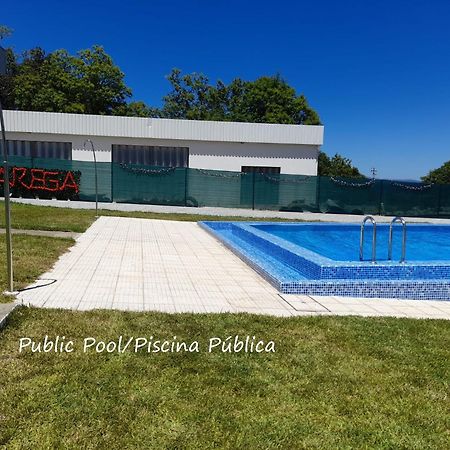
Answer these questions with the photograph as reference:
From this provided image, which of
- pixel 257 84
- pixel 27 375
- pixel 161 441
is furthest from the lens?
pixel 257 84

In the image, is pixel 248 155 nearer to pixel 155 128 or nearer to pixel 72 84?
pixel 155 128

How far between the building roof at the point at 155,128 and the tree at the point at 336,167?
2111 centimetres

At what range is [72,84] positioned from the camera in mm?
40500

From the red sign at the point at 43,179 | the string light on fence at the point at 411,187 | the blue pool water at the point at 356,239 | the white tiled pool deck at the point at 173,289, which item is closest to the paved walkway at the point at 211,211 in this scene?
the red sign at the point at 43,179

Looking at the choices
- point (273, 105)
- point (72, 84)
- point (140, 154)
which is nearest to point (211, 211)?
point (140, 154)

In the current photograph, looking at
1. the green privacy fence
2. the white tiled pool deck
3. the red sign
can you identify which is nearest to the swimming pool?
the white tiled pool deck

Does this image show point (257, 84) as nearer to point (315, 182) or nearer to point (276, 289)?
point (315, 182)

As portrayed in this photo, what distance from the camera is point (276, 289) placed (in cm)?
616

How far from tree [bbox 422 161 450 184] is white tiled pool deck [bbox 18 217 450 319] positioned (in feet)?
138

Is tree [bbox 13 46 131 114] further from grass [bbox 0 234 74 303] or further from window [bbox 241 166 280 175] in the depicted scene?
grass [bbox 0 234 74 303]

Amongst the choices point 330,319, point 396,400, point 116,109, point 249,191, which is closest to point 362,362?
point 396,400

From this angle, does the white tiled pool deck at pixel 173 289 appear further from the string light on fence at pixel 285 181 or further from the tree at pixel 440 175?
the tree at pixel 440 175

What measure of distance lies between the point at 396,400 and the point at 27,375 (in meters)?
2.52

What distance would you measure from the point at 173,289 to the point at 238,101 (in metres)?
46.1
